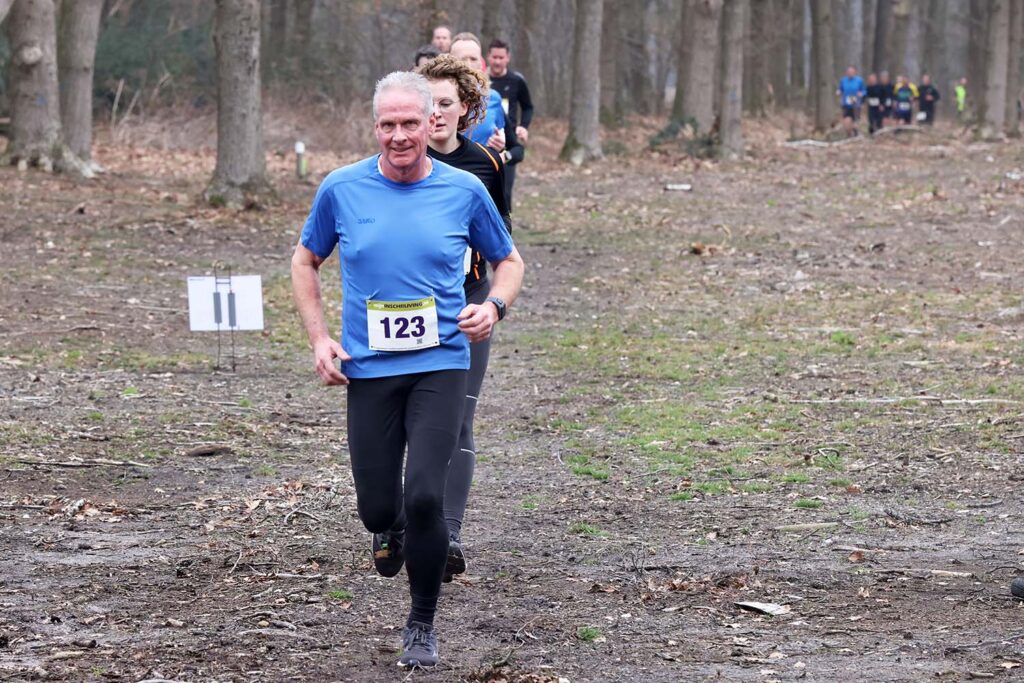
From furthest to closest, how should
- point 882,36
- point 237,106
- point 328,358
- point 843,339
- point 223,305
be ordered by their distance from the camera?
point 882,36 < point 237,106 < point 843,339 < point 223,305 < point 328,358

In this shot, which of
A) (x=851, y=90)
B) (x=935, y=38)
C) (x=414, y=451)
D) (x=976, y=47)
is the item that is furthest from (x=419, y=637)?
(x=935, y=38)

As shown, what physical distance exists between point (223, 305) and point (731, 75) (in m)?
20.7

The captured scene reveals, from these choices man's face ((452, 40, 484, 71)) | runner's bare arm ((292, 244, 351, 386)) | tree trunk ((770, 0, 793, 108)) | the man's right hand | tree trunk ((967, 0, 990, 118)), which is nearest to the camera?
the man's right hand

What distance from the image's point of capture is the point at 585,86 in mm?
28984

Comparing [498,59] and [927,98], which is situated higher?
[927,98]

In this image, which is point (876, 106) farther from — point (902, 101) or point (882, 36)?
point (882, 36)

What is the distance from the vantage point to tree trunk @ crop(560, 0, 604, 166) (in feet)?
92.4

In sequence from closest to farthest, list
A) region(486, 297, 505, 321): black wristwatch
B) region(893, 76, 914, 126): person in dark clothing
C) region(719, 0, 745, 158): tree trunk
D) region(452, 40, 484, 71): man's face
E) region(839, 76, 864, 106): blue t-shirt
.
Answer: region(486, 297, 505, 321): black wristwatch, region(452, 40, 484, 71): man's face, region(719, 0, 745, 158): tree trunk, region(839, 76, 864, 106): blue t-shirt, region(893, 76, 914, 126): person in dark clothing

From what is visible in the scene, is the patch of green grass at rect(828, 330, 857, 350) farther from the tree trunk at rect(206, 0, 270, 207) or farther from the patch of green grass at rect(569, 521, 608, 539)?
A: the tree trunk at rect(206, 0, 270, 207)

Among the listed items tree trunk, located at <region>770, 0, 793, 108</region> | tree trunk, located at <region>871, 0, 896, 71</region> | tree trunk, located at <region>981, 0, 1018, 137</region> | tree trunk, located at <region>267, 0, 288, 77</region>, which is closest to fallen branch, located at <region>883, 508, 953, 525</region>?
tree trunk, located at <region>981, 0, 1018, 137</region>

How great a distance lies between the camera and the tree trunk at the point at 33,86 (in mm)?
20828

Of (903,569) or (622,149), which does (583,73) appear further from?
(903,569)

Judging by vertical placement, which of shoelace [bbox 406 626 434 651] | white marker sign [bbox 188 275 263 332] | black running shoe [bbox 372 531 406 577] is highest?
white marker sign [bbox 188 275 263 332]

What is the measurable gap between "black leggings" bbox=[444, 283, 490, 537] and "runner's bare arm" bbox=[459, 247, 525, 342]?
2.31 ft
